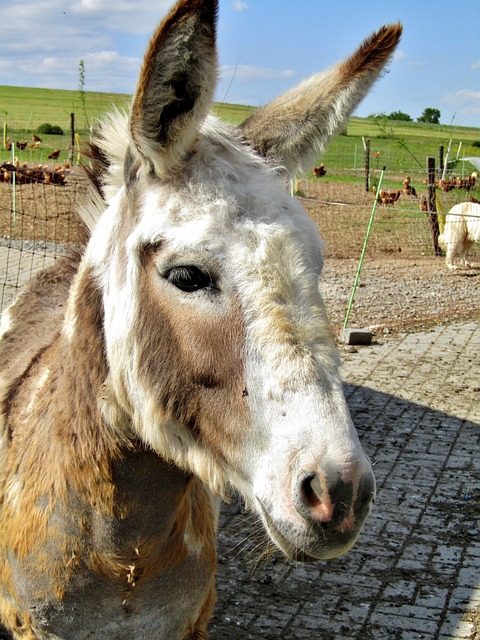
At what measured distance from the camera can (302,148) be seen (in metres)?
2.79

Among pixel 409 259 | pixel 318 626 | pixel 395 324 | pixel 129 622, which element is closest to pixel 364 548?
pixel 318 626

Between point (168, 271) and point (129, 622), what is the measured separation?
1.44m

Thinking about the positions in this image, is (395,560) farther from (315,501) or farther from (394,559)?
(315,501)

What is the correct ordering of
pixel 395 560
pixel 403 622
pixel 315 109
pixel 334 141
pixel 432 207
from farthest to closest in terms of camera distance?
pixel 432 207, pixel 334 141, pixel 395 560, pixel 403 622, pixel 315 109

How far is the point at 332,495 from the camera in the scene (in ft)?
6.73

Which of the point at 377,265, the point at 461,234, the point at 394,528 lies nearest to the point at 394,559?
the point at 394,528

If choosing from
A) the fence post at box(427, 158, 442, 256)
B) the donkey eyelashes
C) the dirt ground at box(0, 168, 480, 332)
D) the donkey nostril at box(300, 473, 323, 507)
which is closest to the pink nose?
the donkey nostril at box(300, 473, 323, 507)

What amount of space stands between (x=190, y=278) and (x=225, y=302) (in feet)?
0.48

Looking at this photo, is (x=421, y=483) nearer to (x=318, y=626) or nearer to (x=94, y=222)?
(x=318, y=626)

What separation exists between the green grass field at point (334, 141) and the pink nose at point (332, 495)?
164 cm

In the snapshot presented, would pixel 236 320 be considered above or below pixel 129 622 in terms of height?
above

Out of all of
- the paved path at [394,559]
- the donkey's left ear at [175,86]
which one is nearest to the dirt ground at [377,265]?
the paved path at [394,559]

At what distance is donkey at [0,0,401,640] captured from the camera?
218 cm

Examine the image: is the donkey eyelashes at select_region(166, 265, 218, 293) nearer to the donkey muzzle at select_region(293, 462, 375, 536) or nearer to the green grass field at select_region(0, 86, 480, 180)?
the donkey muzzle at select_region(293, 462, 375, 536)
